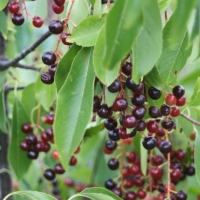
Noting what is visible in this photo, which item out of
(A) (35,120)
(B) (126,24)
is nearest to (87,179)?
(A) (35,120)

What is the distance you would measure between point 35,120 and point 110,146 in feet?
0.90

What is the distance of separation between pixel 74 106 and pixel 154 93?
15cm

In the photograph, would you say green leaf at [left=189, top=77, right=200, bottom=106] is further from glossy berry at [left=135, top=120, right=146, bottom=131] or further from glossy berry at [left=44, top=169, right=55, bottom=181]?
glossy berry at [left=44, top=169, right=55, bottom=181]

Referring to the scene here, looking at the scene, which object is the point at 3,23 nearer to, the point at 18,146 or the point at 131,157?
the point at 18,146

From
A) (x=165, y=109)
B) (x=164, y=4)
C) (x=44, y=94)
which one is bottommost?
(x=44, y=94)

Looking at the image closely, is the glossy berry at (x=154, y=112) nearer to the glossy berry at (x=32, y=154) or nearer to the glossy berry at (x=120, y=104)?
the glossy berry at (x=120, y=104)

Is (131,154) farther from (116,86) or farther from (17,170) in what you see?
(116,86)

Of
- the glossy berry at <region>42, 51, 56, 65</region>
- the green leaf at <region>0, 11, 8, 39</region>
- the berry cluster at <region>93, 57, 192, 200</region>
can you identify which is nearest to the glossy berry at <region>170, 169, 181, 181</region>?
the berry cluster at <region>93, 57, 192, 200</region>

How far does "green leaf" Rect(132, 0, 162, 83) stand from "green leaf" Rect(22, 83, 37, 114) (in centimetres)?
72

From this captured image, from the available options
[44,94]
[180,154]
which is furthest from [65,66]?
[180,154]

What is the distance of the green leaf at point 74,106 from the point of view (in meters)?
0.85

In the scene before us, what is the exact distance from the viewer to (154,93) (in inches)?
35.5

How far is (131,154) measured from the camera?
4.47 ft

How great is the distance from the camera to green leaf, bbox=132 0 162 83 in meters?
0.71
